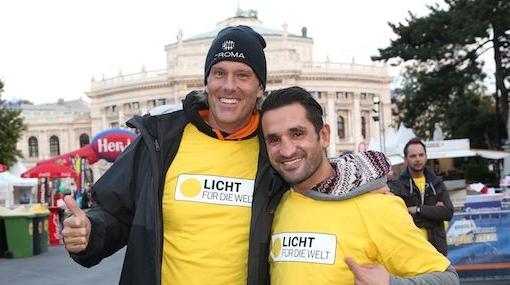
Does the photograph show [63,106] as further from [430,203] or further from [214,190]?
[214,190]

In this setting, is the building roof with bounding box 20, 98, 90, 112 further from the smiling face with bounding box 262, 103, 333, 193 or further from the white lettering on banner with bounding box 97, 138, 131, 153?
the smiling face with bounding box 262, 103, 333, 193

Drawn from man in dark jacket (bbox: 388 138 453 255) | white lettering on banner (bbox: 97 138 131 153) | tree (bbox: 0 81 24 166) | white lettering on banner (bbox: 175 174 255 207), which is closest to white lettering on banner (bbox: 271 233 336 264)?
white lettering on banner (bbox: 175 174 255 207)

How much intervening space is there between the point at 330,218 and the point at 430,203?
4.36 metres

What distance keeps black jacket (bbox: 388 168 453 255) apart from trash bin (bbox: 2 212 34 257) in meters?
9.86

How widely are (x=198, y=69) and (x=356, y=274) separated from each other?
270 feet

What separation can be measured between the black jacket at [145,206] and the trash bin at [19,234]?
12.1 meters

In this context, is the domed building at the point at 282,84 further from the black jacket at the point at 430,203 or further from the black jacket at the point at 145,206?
the black jacket at the point at 145,206

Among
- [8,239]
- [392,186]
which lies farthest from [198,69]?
[392,186]

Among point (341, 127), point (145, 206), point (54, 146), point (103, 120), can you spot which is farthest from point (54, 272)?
point (54, 146)

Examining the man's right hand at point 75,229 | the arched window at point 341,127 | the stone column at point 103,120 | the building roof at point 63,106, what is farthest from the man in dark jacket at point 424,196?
the building roof at point 63,106

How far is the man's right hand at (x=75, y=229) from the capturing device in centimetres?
247

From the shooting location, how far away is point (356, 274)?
2143mm

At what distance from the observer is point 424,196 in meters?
6.47

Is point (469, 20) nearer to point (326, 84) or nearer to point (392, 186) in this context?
point (392, 186)
